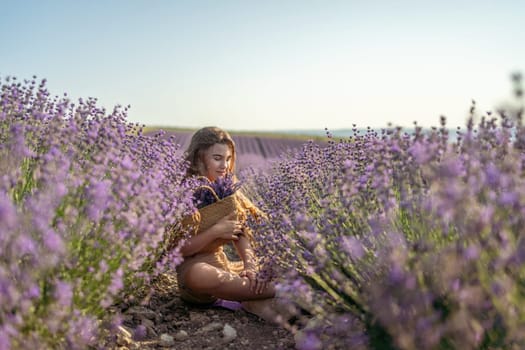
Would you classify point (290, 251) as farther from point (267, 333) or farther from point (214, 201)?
point (214, 201)

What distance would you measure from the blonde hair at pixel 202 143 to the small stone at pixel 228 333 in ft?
3.86

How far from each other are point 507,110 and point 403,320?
0.93m

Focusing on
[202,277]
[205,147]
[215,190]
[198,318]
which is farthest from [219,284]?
[205,147]

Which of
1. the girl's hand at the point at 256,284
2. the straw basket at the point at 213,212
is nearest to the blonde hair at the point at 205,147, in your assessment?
the straw basket at the point at 213,212

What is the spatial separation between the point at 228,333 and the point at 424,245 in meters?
1.43

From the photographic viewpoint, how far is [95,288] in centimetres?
185

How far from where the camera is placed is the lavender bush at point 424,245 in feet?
4.03

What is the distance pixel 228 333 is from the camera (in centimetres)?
258

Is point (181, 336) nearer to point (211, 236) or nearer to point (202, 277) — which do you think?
point (202, 277)

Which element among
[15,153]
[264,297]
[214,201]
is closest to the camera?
[15,153]

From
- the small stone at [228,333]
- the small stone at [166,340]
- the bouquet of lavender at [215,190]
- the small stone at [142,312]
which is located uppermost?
the bouquet of lavender at [215,190]

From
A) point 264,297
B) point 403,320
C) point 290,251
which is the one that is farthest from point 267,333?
point 403,320

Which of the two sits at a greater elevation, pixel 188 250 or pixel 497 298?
pixel 497 298

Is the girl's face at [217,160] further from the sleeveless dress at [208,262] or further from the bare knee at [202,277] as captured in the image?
the bare knee at [202,277]
